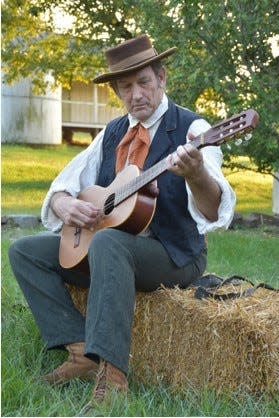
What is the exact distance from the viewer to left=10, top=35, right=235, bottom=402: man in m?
3.08

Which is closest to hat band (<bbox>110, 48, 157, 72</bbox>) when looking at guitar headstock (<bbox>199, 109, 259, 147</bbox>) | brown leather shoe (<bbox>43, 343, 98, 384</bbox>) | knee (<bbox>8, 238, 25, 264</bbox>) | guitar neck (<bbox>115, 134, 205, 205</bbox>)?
guitar neck (<bbox>115, 134, 205, 205</bbox>)

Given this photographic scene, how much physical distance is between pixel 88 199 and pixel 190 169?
2.57ft

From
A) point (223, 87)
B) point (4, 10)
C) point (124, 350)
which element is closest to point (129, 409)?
point (124, 350)

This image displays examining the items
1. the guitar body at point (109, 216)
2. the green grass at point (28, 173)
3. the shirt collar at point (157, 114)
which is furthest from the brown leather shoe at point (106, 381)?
the green grass at point (28, 173)

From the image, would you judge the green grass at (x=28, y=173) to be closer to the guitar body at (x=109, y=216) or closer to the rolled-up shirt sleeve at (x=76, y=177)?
the rolled-up shirt sleeve at (x=76, y=177)

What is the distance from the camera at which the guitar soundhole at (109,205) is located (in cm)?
348

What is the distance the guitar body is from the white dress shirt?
0.34 feet

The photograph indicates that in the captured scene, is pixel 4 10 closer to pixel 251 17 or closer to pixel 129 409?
pixel 251 17

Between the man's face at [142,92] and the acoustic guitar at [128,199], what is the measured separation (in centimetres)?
26

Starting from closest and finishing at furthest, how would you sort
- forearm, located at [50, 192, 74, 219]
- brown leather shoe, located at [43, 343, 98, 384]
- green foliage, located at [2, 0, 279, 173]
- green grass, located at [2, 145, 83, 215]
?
brown leather shoe, located at [43, 343, 98, 384] → forearm, located at [50, 192, 74, 219] → green foliage, located at [2, 0, 279, 173] → green grass, located at [2, 145, 83, 215]

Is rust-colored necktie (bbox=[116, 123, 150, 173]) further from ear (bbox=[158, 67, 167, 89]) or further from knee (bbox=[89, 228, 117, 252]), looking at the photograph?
knee (bbox=[89, 228, 117, 252])

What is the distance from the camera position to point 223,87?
8414 mm

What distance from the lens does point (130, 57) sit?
11.7 ft

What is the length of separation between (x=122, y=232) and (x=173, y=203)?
0.92 ft
